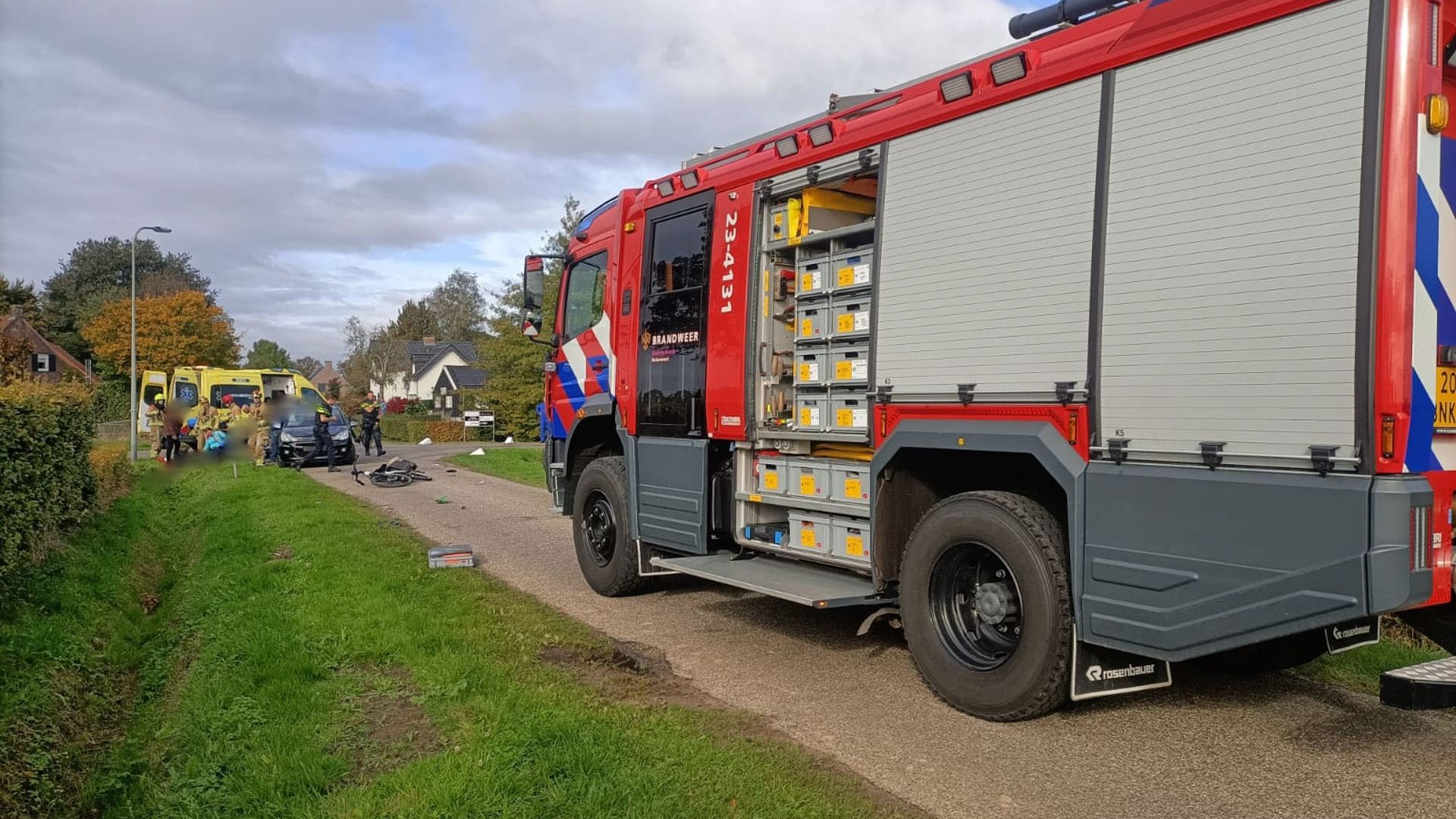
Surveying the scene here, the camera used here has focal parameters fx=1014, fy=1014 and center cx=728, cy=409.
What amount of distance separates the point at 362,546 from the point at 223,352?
46633 mm

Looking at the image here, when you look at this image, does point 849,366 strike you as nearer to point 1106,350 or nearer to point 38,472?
point 1106,350

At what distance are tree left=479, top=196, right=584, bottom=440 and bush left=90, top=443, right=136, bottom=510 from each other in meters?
19.1

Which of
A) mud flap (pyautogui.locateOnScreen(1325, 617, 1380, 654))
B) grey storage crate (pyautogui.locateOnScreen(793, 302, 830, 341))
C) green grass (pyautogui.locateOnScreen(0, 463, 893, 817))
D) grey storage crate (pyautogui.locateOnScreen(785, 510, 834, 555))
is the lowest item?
green grass (pyautogui.locateOnScreen(0, 463, 893, 817))

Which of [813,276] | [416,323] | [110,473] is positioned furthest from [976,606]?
[416,323]

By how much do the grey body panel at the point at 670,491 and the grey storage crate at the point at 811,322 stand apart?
1.14 meters

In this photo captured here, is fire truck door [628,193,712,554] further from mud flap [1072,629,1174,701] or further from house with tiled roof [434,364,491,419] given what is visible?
house with tiled roof [434,364,491,419]

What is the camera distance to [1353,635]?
4.46 meters

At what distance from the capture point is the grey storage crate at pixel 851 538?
226 inches

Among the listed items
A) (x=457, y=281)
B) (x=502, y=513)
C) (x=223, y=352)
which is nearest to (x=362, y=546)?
(x=502, y=513)

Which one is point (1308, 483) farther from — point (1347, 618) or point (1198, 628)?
point (1198, 628)

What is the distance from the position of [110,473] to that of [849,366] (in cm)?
1443

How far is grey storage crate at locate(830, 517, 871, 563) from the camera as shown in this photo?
575 centimetres

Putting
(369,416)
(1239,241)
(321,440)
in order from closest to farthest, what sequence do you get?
1. (1239,241)
2. (321,440)
3. (369,416)

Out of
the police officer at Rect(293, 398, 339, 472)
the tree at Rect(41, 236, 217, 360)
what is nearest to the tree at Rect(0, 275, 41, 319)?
the tree at Rect(41, 236, 217, 360)
